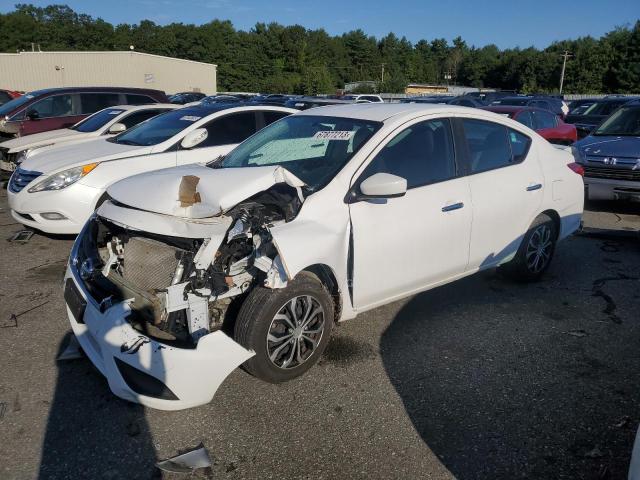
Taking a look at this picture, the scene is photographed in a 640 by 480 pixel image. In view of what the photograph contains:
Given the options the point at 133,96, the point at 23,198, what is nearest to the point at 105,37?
the point at 133,96

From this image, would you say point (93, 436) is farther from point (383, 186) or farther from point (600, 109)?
point (600, 109)

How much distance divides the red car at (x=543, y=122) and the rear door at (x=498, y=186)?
6671 mm

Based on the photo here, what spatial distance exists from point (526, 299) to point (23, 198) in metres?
5.49

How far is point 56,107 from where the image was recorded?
438 inches

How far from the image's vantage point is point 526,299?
4703 millimetres

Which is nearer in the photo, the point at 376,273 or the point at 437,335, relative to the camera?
the point at 376,273

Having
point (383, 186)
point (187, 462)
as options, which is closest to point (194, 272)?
point (187, 462)

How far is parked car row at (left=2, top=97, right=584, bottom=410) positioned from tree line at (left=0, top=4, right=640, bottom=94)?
226ft

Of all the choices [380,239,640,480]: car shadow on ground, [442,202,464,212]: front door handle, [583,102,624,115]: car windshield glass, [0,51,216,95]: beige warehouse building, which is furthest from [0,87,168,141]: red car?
[0,51,216,95]: beige warehouse building

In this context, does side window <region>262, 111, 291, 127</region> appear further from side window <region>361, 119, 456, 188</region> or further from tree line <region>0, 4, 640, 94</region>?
tree line <region>0, 4, 640, 94</region>

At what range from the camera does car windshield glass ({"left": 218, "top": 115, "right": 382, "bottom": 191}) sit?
3.61m

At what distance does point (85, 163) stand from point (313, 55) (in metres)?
104

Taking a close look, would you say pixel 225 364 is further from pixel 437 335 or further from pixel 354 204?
pixel 437 335

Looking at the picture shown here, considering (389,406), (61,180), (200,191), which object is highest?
(200,191)
